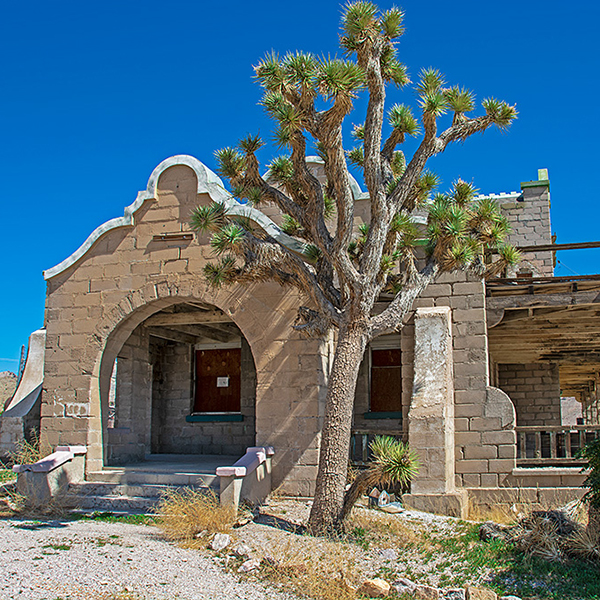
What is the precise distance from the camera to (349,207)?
8.58m

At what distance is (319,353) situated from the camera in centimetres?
1065

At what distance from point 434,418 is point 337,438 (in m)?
2.63

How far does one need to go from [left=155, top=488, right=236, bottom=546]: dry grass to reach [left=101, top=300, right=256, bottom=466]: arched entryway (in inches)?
189

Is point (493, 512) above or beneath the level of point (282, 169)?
beneath

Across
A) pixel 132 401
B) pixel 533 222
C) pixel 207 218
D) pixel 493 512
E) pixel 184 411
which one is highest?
pixel 533 222

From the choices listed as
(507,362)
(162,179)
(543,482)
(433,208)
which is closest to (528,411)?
(507,362)

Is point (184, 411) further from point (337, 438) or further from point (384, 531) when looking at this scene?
point (384, 531)

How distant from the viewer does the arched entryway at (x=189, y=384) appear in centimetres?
1333

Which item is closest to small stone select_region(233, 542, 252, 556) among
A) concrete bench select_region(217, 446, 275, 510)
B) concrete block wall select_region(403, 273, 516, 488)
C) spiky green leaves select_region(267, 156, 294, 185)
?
concrete bench select_region(217, 446, 275, 510)

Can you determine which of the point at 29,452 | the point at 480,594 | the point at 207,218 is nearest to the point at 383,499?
the point at 480,594

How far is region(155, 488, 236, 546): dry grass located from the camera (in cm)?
805

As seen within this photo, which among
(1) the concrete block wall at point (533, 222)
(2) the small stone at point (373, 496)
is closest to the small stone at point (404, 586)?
(2) the small stone at point (373, 496)

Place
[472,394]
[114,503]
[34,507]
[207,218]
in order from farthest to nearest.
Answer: [472,394]
[114,503]
[34,507]
[207,218]

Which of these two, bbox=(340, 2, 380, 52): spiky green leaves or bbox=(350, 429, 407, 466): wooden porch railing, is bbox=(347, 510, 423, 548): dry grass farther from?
bbox=(340, 2, 380, 52): spiky green leaves
